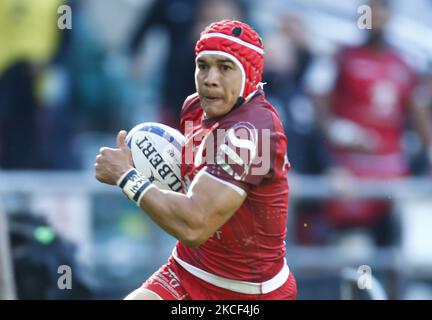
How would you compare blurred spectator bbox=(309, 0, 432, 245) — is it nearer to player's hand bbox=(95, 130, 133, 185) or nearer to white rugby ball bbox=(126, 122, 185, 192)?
white rugby ball bbox=(126, 122, 185, 192)

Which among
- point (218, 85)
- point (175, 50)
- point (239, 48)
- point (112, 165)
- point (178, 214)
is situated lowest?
point (178, 214)

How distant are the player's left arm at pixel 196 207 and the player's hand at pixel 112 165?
0.69 ft

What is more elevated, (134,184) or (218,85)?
(218,85)

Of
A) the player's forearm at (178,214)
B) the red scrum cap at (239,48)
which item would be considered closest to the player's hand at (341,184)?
the red scrum cap at (239,48)

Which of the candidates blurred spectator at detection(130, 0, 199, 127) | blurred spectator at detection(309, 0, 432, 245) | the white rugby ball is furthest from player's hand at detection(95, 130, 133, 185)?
blurred spectator at detection(309, 0, 432, 245)

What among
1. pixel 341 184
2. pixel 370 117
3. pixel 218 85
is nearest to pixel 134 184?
pixel 218 85

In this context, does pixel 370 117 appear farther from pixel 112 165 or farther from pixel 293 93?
pixel 112 165

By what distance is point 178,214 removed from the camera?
258 inches

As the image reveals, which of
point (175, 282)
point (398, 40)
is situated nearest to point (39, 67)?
point (398, 40)

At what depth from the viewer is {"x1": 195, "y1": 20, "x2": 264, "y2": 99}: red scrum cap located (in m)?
6.88

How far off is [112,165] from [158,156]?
0.50 metres

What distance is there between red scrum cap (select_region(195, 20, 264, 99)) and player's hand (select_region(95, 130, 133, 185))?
0.70 metres
